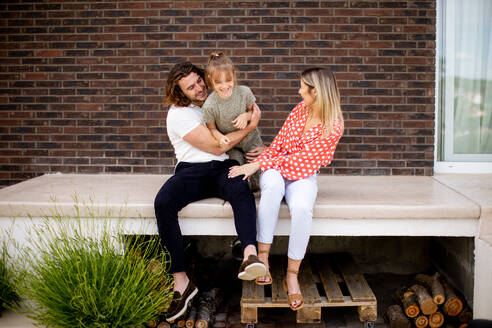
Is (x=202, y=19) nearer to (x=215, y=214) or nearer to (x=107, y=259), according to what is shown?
(x=215, y=214)

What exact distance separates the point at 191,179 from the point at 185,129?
352 mm

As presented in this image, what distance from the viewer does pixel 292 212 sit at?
2.92 meters

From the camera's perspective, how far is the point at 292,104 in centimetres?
427

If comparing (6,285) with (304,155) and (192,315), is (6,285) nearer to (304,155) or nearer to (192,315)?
(192,315)

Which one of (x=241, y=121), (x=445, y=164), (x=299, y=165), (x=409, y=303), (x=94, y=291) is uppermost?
(x=241, y=121)

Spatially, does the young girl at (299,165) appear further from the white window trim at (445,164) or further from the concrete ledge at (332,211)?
the white window trim at (445,164)

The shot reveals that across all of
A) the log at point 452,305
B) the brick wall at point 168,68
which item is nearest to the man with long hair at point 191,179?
the brick wall at point 168,68

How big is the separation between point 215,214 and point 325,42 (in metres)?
1.97

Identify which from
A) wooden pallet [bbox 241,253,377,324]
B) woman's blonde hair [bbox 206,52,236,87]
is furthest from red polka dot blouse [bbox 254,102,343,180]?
wooden pallet [bbox 241,253,377,324]

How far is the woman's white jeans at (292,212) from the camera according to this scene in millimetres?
2904

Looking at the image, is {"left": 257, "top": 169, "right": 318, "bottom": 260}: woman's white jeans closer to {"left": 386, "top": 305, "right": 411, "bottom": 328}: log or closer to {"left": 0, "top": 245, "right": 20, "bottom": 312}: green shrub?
{"left": 386, "top": 305, "right": 411, "bottom": 328}: log

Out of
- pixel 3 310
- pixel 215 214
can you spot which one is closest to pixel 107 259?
pixel 215 214

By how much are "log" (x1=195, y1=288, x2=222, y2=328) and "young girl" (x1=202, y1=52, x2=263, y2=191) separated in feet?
3.76

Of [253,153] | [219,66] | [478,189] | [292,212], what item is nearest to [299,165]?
[292,212]
